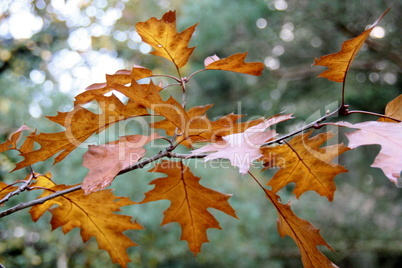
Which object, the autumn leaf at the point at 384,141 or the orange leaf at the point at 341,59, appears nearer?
the autumn leaf at the point at 384,141

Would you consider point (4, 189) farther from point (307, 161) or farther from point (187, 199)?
point (307, 161)

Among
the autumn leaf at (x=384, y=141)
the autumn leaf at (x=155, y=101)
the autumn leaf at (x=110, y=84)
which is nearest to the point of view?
the autumn leaf at (x=384, y=141)

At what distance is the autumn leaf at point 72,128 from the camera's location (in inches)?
24.0

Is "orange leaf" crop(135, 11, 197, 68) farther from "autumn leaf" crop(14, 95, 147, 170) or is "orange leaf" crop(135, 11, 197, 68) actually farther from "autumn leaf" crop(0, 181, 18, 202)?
"autumn leaf" crop(0, 181, 18, 202)

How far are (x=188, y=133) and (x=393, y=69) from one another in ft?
11.1

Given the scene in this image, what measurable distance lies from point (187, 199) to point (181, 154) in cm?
20

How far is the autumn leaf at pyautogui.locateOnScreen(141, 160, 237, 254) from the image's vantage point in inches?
29.5

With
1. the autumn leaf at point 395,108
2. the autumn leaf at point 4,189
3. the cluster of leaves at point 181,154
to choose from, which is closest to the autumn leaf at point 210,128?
Answer: the cluster of leaves at point 181,154

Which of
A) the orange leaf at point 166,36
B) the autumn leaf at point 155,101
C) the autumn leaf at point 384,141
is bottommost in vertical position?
the autumn leaf at point 384,141

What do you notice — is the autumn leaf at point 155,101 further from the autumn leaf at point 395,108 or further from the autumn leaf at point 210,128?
the autumn leaf at point 395,108

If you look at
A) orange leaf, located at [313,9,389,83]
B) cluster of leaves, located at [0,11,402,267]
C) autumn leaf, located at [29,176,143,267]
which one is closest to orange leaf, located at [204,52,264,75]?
cluster of leaves, located at [0,11,402,267]

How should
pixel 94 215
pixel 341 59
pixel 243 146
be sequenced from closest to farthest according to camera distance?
1. pixel 243 146
2. pixel 341 59
3. pixel 94 215

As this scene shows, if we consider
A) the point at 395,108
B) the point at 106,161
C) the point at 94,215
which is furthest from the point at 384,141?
the point at 94,215

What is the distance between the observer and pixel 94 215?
798mm
